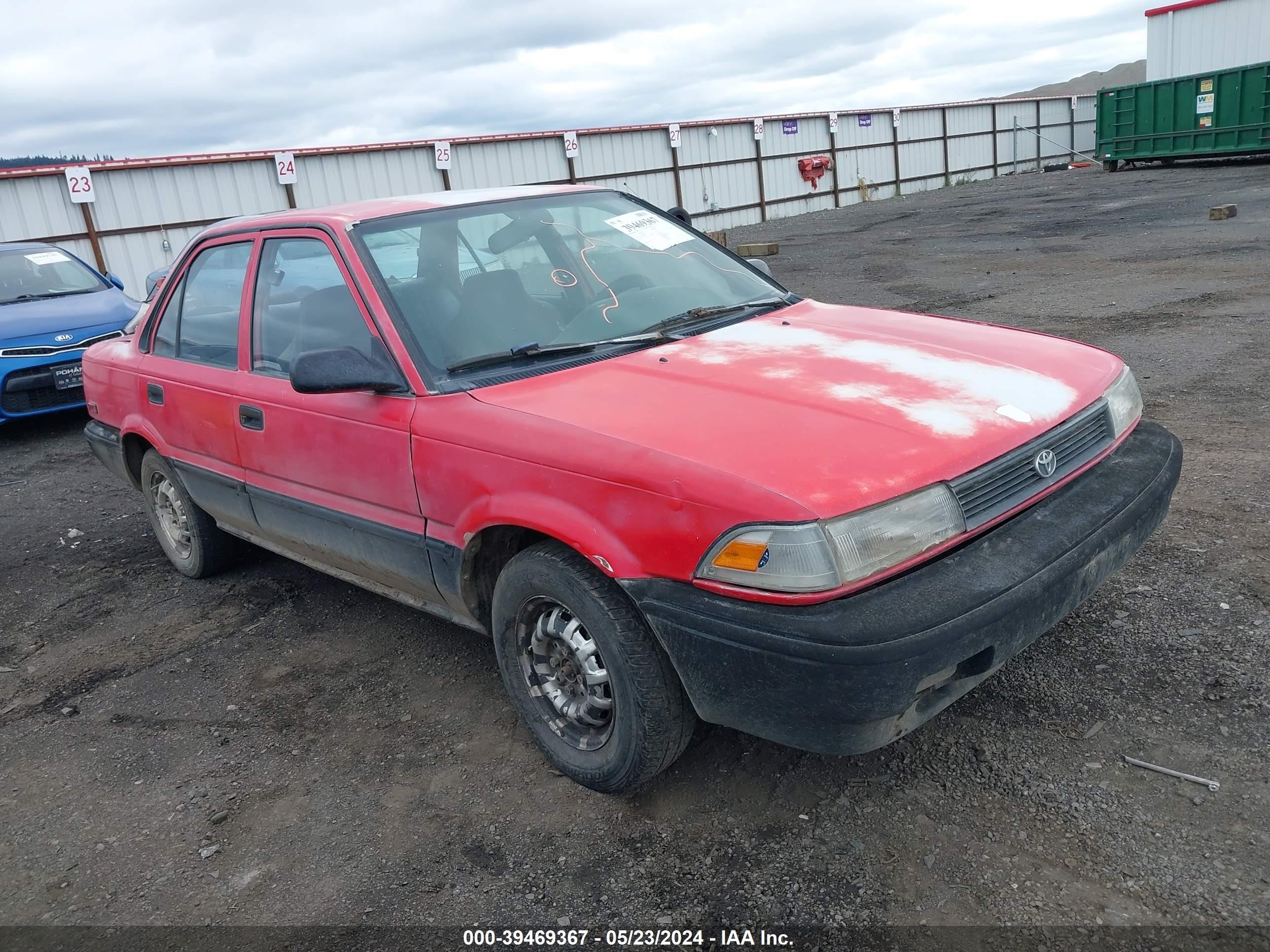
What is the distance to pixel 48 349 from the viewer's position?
833cm

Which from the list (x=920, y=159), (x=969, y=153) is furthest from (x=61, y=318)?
(x=969, y=153)

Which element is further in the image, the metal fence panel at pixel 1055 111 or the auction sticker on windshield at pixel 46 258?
the metal fence panel at pixel 1055 111

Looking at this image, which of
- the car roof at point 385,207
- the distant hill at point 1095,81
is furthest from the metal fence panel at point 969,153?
the distant hill at point 1095,81

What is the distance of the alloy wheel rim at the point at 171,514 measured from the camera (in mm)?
4863

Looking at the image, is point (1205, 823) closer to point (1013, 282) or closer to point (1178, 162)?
point (1013, 282)

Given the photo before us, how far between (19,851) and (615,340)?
7.89 feet

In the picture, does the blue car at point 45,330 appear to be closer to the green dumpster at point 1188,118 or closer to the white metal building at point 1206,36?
the green dumpster at point 1188,118

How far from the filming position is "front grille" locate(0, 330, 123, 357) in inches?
322

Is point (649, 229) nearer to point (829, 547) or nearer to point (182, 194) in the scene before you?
point (829, 547)

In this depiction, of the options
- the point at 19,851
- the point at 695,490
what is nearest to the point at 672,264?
the point at 695,490

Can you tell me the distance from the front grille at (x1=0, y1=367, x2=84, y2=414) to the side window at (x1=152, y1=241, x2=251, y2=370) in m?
4.53

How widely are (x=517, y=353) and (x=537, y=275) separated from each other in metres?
0.47

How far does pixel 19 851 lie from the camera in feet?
9.71

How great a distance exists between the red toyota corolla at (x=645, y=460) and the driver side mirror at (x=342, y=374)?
1 centimetres
